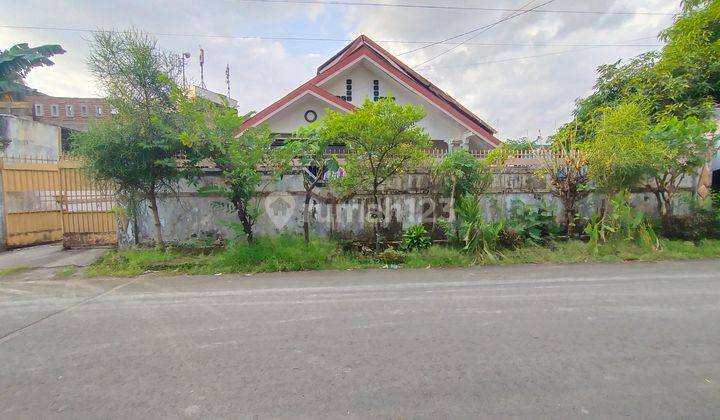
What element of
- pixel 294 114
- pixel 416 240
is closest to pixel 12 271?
pixel 416 240

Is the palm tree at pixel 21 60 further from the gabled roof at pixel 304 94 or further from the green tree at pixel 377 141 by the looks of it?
the green tree at pixel 377 141

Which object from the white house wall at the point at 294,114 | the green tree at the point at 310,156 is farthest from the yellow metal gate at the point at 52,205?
the white house wall at the point at 294,114

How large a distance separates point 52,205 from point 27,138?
5.48 meters

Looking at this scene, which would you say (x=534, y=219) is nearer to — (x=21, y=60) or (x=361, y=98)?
(x=361, y=98)

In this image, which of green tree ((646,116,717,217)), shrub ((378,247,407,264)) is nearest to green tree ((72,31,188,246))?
shrub ((378,247,407,264))

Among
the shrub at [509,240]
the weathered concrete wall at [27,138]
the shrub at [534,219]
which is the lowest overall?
the shrub at [509,240]

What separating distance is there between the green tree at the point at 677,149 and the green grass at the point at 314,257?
155cm

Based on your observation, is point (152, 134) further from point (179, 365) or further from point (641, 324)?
point (641, 324)

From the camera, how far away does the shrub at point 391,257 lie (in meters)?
7.58

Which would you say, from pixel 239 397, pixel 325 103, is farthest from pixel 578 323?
pixel 325 103

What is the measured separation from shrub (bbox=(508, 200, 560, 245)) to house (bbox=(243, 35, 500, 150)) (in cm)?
435

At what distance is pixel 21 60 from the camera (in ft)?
46.4

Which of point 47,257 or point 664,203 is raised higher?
point 664,203

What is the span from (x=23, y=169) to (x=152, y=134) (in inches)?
189
